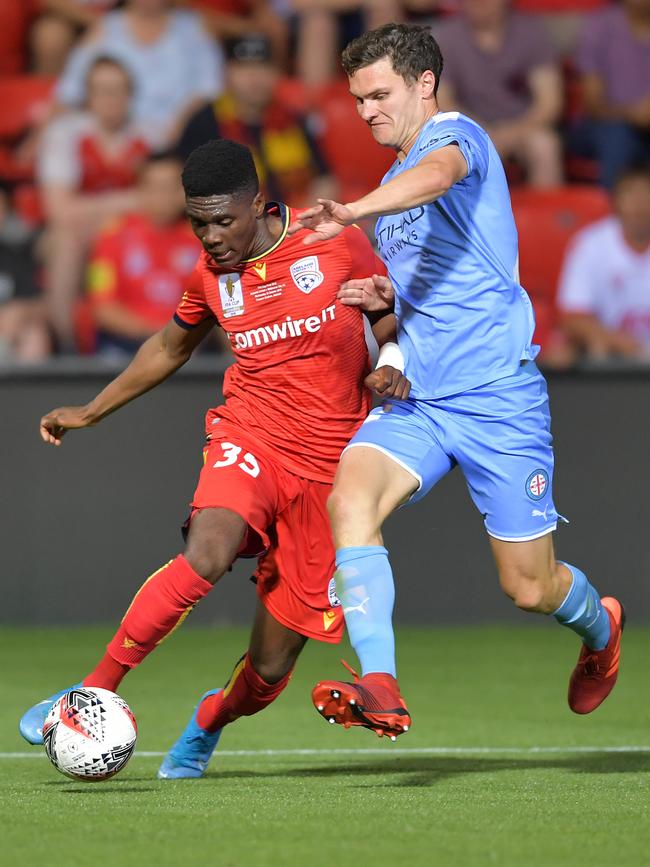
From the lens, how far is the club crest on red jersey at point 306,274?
5387 mm

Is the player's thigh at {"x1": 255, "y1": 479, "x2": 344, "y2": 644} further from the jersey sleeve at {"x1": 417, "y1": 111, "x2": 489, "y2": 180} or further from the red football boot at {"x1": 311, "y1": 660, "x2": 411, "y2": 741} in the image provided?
the jersey sleeve at {"x1": 417, "y1": 111, "x2": 489, "y2": 180}

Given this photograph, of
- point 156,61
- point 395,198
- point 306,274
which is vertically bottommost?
point 156,61

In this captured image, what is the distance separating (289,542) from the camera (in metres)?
5.39

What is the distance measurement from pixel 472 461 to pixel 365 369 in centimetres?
70

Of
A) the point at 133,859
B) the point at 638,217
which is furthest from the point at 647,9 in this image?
the point at 133,859

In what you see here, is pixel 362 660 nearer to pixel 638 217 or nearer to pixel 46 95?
pixel 638 217

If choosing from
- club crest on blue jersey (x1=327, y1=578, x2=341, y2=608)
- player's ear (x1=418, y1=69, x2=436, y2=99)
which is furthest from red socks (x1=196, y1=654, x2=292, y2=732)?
player's ear (x1=418, y1=69, x2=436, y2=99)

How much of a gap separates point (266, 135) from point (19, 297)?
2.21 m

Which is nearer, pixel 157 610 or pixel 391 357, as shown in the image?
pixel 157 610

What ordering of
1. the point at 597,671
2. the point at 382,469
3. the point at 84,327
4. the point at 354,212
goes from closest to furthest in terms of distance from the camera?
1. the point at 354,212
2. the point at 382,469
3. the point at 597,671
4. the point at 84,327

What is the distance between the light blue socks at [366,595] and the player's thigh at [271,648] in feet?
2.39

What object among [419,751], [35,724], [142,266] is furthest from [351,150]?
[35,724]

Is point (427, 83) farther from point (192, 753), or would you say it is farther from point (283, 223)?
point (192, 753)

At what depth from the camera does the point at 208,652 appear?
9203 mm
